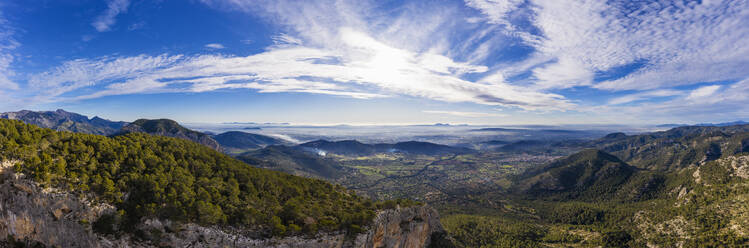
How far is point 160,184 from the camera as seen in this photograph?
37.9m

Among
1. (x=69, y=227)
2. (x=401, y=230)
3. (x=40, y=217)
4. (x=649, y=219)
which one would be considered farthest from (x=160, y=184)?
(x=649, y=219)

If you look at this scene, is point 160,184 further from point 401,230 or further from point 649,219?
point 649,219

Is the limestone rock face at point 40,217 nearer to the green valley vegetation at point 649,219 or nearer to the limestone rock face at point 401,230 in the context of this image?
the limestone rock face at point 401,230

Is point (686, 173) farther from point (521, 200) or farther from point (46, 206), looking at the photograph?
point (46, 206)

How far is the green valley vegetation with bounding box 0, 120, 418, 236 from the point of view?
108 ft

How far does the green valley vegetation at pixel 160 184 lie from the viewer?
32812mm

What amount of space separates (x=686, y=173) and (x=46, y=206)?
248m

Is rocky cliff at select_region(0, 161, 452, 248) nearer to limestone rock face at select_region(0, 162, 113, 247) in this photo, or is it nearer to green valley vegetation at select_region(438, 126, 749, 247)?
limestone rock face at select_region(0, 162, 113, 247)

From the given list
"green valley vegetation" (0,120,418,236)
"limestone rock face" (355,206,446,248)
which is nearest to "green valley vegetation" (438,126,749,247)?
"limestone rock face" (355,206,446,248)

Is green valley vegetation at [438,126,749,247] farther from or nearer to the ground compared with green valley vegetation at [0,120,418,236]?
nearer to the ground

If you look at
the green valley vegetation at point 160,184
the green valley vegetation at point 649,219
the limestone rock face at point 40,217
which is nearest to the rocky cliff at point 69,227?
the limestone rock face at point 40,217

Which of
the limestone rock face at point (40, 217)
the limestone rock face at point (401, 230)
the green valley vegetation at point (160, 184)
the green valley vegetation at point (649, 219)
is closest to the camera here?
the limestone rock face at point (40, 217)

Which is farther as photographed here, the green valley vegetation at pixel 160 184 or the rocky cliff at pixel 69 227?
the green valley vegetation at pixel 160 184

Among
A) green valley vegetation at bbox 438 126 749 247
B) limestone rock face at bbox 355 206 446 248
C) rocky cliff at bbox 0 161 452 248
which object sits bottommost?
green valley vegetation at bbox 438 126 749 247
